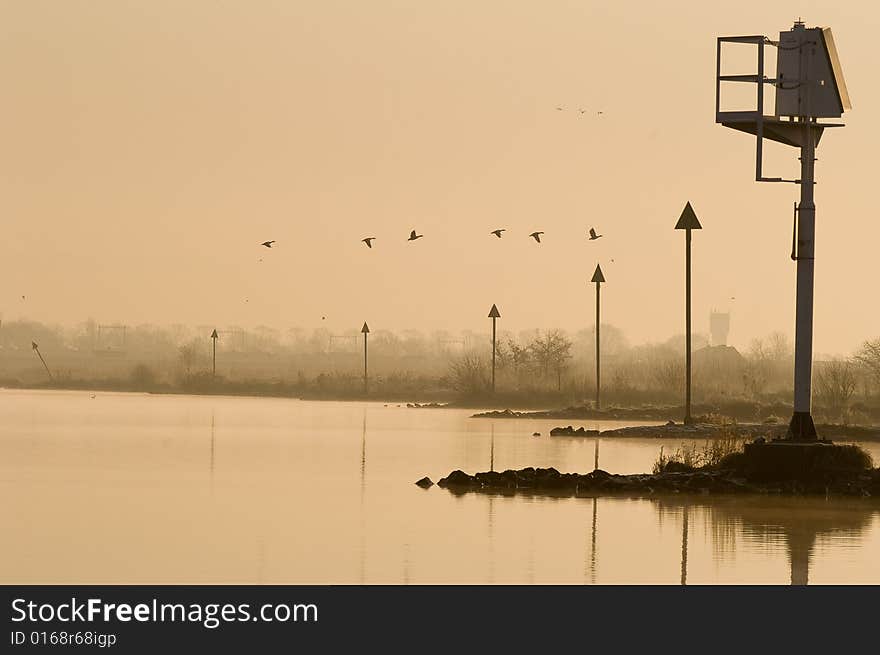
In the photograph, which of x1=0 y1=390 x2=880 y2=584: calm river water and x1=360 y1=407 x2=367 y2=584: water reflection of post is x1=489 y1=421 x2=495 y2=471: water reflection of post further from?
x1=360 y1=407 x2=367 y2=584: water reflection of post

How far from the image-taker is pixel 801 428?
3089 cm

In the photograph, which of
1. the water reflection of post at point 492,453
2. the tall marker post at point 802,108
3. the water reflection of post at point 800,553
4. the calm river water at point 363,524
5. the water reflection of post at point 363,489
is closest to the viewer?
the water reflection of post at point 800,553

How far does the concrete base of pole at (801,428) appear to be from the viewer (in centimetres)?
3069

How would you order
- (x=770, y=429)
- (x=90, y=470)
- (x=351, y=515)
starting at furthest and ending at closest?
(x=770, y=429) → (x=90, y=470) → (x=351, y=515)

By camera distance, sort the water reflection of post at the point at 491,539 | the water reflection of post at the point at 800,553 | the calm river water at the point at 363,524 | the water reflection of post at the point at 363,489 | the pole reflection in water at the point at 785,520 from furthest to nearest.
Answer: the pole reflection in water at the point at 785,520 → the water reflection of post at the point at 363,489 → the calm river water at the point at 363,524 → the water reflection of post at the point at 800,553 → the water reflection of post at the point at 491,539

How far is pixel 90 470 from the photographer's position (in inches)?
1318

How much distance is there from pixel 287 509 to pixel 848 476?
30.9 feet

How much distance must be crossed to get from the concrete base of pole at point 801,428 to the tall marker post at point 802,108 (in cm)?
45

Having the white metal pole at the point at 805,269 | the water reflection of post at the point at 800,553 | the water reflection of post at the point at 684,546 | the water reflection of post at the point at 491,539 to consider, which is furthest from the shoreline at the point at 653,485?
the water reflection of post at the point at 800,553

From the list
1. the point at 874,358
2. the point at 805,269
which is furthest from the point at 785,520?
the point at 874,358

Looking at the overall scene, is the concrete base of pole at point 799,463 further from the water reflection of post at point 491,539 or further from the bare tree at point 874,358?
the bare tree at point 874,358

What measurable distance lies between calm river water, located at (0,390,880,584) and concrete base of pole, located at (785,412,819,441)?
1642mm
